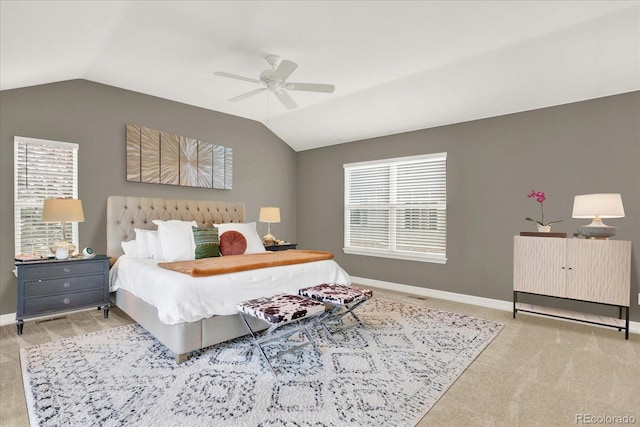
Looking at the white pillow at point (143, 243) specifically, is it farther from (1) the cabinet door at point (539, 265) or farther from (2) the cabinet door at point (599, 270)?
(2) the cabinet door at point (599, 270)

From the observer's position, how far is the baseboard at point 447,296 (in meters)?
4.14

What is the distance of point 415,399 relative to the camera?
2113 millimetres

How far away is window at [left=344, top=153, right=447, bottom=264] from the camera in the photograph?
4.83 meters

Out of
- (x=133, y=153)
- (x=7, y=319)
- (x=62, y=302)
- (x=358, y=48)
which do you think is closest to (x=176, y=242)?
(x=62, y=302)

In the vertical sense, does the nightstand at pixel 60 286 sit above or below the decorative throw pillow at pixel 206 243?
below

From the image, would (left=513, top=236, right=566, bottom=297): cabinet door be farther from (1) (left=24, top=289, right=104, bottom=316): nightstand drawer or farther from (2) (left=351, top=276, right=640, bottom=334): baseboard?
(1) (left=24, top=289, right=104, bottom=316): nightstand drawer

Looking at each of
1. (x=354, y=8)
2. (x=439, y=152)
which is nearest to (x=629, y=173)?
(x=439, y=152)

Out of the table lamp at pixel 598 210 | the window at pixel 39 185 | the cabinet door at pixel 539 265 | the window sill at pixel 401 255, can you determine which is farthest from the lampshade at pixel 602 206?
the window at pixel 39 185

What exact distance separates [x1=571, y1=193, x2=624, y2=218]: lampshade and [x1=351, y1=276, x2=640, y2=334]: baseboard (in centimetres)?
124

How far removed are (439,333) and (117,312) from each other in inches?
142

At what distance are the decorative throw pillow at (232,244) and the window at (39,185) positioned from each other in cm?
171

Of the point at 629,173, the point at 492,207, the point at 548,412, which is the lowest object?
the point at 548,412

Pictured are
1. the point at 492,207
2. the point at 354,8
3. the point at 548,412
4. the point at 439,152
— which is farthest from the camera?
the point at 439,152

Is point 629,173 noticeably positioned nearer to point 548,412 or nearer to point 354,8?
point 548,412
